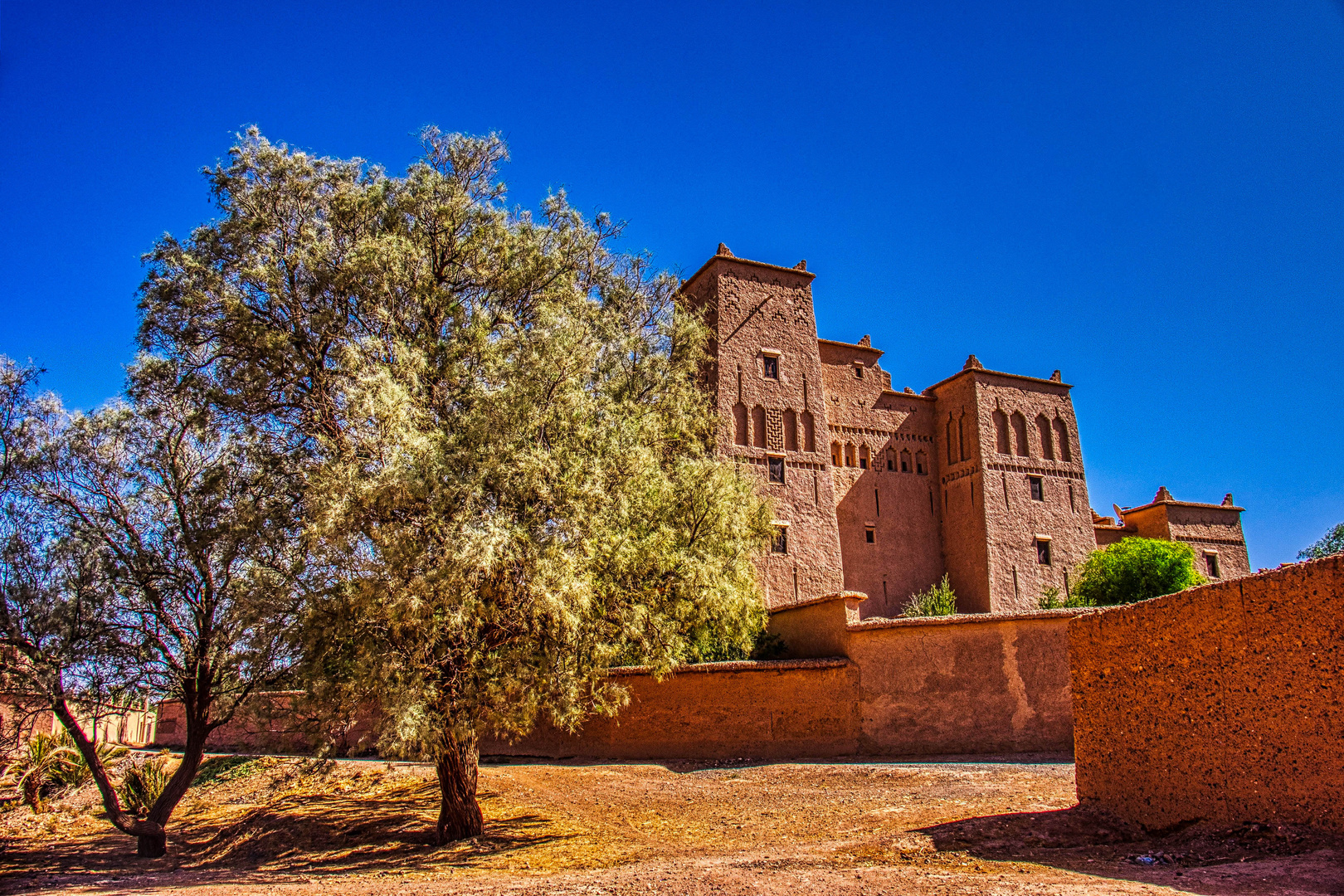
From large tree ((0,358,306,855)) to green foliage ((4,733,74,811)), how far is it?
5.59 metres

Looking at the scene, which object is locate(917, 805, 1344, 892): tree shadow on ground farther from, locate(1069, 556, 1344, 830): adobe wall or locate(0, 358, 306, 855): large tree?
locate(0, 358, 306, 855): large tree

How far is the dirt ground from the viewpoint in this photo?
6.16m

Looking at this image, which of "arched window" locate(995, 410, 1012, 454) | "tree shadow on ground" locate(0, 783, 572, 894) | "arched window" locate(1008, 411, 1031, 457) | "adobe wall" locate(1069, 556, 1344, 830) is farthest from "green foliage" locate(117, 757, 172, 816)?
"arched window" locate(1008, 411, 1031, 457)

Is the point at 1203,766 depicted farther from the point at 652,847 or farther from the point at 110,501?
the point at 110,501

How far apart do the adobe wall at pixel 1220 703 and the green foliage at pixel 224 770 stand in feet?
56.7

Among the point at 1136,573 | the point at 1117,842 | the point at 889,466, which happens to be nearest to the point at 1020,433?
the point at 889,466

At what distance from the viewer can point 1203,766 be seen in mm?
6656

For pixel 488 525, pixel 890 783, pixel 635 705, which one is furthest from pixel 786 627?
pixel 488 525

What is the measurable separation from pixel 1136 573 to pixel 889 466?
29.7 feet

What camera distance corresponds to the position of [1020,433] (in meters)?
32.6

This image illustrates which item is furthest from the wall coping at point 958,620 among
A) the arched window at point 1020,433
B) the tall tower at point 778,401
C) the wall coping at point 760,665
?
the arched window at point 1020,433

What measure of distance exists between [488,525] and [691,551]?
3.84 meters

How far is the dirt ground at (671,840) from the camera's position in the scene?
242 inches

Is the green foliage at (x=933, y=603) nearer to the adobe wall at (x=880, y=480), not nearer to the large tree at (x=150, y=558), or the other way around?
the adobe wall at (x=880, y=480)
